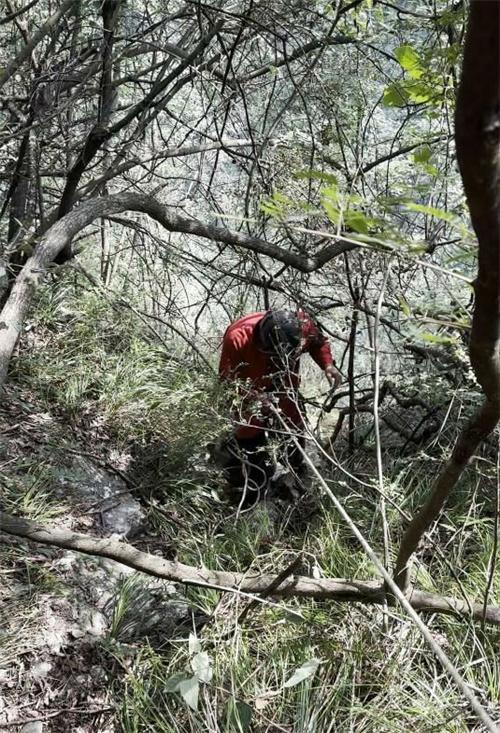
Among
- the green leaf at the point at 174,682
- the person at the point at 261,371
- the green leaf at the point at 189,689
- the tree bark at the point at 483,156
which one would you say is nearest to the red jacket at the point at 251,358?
the person at the point at 261,371

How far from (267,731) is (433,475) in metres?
1.86

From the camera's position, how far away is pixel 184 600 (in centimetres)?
309

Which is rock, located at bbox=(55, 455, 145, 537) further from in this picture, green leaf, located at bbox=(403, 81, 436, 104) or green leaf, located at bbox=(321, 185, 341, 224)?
green leaf, located at bbox=(321, 185, 341, 224)

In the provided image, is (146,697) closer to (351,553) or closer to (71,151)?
(351,553)

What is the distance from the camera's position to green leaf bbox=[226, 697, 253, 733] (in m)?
2.34

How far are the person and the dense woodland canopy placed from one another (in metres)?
0.18

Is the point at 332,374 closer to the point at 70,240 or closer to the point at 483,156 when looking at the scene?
the point at 70,240

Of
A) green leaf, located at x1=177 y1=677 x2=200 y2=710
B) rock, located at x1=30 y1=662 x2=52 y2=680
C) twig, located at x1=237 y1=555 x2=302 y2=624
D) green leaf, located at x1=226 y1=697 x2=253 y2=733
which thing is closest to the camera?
green leaf, located at x1=177 y1=677 x2=200 y2=710

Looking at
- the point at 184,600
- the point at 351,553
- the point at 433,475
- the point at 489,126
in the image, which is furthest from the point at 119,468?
the point at 489,126

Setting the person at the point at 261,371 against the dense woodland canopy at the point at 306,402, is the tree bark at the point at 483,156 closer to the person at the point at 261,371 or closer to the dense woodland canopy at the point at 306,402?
the dense woodland canopy at the point at 306,402

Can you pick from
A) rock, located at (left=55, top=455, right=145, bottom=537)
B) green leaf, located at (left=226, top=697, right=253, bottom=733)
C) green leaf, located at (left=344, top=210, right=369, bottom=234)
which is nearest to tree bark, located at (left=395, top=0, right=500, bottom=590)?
green leaf, located at (left=344, top=210, right=369, bottom=234)

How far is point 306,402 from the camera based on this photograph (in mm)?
3959

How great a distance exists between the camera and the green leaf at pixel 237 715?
2.34 metres

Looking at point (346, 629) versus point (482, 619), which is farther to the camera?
point (346, 629)
